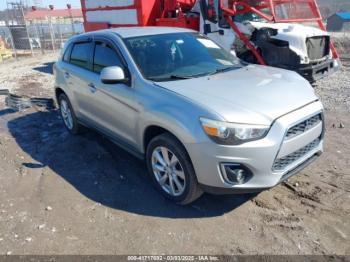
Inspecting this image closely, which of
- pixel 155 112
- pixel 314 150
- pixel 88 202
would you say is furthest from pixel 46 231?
pixel 314 150

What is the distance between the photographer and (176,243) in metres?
3.11

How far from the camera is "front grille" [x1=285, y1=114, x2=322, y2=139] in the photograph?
3.18 meters

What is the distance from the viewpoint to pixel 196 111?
3.13 metres

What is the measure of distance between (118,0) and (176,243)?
9.06m

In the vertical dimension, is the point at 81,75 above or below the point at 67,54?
below

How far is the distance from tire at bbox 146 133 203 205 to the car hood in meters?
0.54

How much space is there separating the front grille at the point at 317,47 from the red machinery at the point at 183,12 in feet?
1.15

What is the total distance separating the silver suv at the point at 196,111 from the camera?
3034mm

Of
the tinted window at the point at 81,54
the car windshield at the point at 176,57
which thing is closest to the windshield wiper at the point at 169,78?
the car windshield at the point at 176,57

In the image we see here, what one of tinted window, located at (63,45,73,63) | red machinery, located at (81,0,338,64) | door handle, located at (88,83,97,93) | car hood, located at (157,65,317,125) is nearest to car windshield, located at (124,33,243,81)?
car hood, located at (157,65,317,125)

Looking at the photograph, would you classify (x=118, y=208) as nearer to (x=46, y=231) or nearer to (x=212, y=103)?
(x=46, y=231)

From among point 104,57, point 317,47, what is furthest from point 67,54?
point 317,47

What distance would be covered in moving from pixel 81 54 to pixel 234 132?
3.18 meters

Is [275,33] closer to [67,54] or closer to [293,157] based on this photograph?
[67,54]
